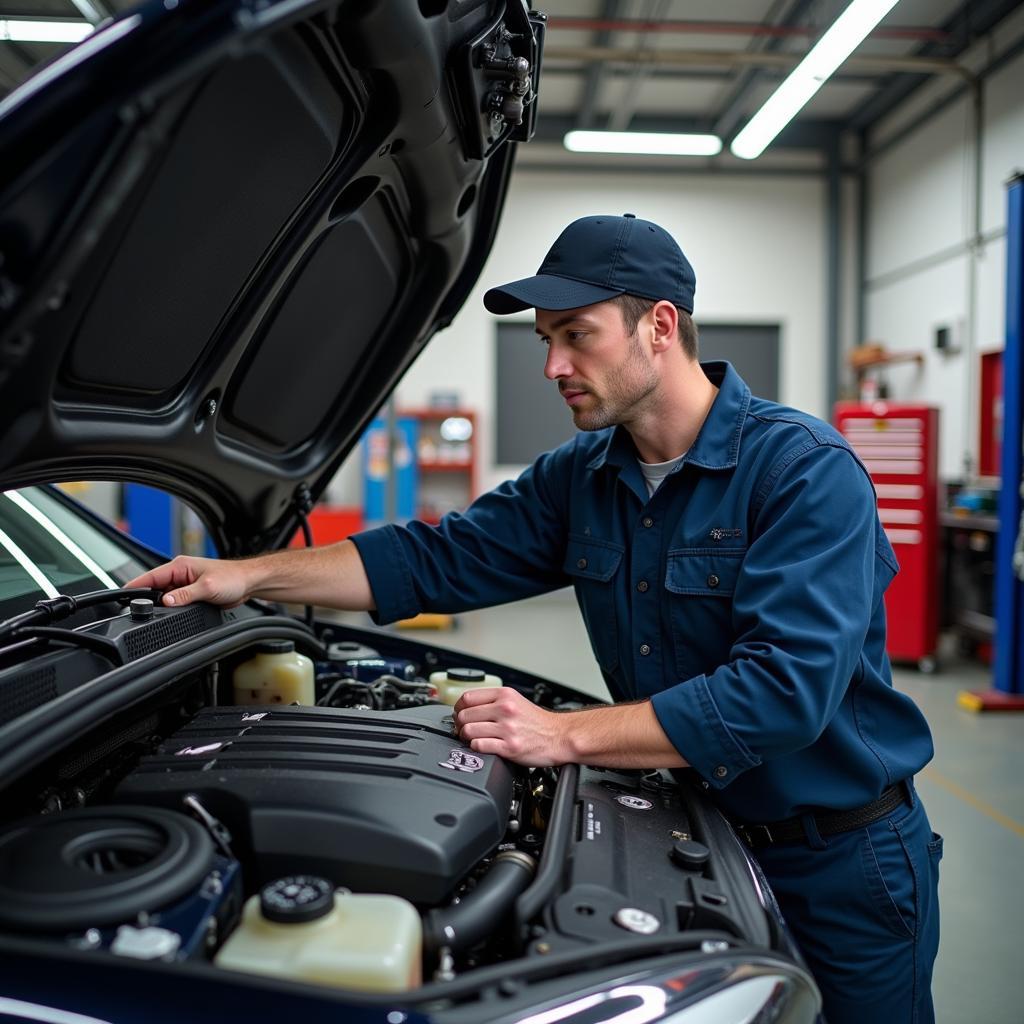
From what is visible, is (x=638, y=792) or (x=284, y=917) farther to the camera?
(x=638, y=792)

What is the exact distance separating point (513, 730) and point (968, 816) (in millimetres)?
2623

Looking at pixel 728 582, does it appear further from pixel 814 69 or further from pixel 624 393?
pixel 814 69

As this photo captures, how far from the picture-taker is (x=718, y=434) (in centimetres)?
150

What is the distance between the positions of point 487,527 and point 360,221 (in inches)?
25.2

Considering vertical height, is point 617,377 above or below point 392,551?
above

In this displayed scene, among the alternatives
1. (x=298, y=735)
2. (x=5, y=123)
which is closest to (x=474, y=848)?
(x=298, y=735)

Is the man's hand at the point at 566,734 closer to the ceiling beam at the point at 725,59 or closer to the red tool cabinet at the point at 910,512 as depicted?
the red tool cabinet at the point at 910,512

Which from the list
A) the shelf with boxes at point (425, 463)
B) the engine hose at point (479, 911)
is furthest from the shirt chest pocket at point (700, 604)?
the shelf with boxes at point (425, 463)

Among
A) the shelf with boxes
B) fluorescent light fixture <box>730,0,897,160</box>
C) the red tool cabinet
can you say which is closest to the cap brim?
fluorescent light fixture <box>730,0,897,160</box>

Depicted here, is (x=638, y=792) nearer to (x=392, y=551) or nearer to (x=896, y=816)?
(x=896, y=816)

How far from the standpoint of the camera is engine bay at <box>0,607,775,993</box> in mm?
808

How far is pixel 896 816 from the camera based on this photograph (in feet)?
4.60

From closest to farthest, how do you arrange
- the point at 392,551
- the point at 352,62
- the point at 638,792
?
the point at 352,62, the point at 638,792, the point at 392,551

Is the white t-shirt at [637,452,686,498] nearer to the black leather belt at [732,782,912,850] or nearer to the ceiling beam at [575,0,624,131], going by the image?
the black leather belt at [732,782,912,850]
